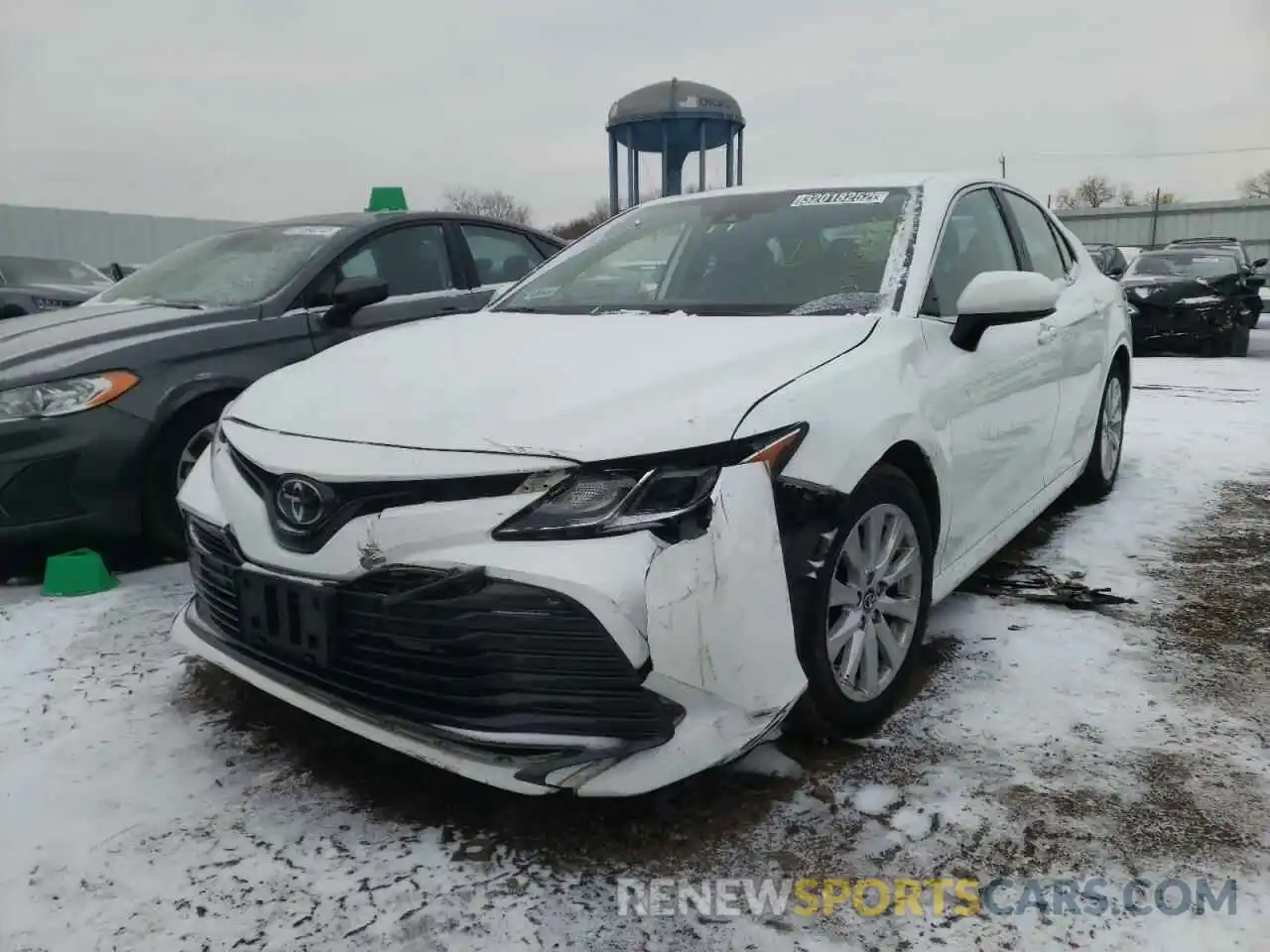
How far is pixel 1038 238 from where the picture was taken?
3.88m

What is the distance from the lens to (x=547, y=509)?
185cm

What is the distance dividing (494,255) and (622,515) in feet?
12.2

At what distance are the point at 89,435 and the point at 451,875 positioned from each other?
93.8 inches

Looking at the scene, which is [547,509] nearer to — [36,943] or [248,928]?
[248,928]

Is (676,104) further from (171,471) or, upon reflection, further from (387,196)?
(171,471)

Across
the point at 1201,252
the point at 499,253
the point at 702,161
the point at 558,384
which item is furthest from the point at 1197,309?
the point at 702,161

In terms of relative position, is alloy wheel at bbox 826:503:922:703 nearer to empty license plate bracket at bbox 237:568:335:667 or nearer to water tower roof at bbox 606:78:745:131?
empty license plate bracket at bbox 237:568:335:667

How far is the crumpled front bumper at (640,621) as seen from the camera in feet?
5.90

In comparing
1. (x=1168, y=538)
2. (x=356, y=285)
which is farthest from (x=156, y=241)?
(x=1168, y=538)

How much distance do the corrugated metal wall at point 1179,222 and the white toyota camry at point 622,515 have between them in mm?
42267

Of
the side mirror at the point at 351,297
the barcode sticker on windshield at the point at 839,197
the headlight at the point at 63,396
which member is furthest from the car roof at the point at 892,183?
the headlight at the point at 63,396

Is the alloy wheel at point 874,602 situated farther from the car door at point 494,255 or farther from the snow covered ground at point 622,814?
the car door at point 494,255

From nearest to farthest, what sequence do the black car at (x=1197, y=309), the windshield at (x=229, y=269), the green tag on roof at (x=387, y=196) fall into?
1. the windshield at (x=229, y=269)
2. the green tag on roof at (x=387, y=196)
3. the black car at (x=1197, y=309)

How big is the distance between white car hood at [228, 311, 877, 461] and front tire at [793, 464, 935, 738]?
0.37 metres
